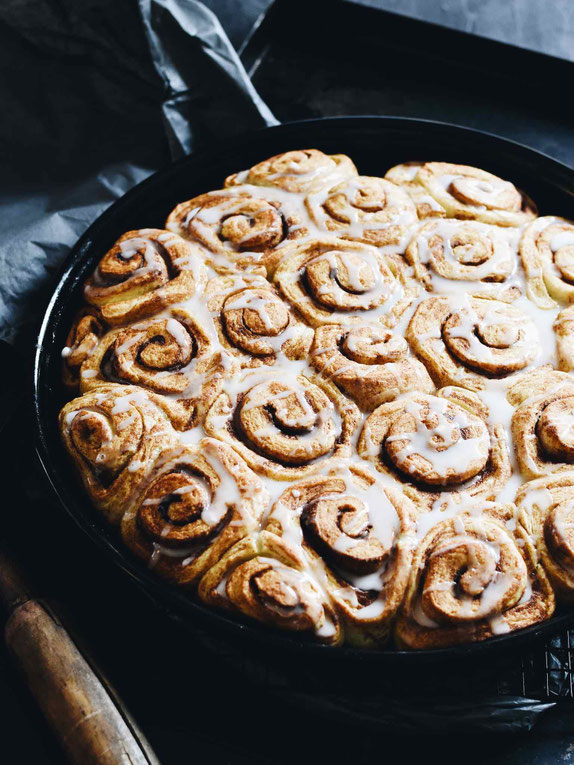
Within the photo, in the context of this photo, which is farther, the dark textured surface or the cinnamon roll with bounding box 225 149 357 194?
the dark textured surface

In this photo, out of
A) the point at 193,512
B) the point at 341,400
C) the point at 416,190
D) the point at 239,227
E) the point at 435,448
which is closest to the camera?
the point at 193,512

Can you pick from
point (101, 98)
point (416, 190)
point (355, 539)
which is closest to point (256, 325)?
point (355, 539)

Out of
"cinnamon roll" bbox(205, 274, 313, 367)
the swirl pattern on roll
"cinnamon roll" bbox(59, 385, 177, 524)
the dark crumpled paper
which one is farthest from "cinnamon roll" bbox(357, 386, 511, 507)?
the dark crumpled paper

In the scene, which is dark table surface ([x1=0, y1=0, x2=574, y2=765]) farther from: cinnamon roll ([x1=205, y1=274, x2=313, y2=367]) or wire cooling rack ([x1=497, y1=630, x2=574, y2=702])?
cinnamon roll ([x1=205, y1=274, x2=313, y2=367])

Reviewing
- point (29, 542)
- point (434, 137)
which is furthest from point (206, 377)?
point (434, 137)

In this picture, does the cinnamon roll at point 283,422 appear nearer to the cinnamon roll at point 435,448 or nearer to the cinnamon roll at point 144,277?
the cinnamon roll at point 435,448

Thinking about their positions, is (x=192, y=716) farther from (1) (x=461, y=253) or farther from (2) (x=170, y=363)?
(1) (x=461, y=253)

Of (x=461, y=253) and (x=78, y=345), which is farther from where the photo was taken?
(x=461, y=253)
